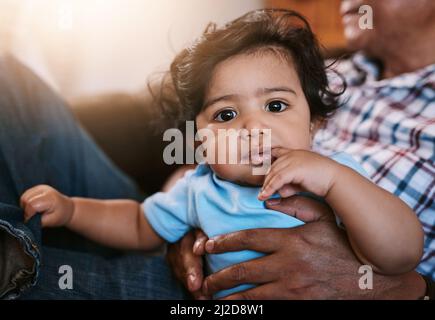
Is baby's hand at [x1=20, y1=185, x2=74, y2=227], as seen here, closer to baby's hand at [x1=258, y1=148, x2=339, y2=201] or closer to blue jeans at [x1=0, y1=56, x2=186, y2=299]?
blue jeans at [x1=0, y1=56, x2=186, y2=299]

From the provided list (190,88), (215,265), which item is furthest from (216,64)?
(215,265)

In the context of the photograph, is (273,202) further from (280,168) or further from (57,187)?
(57,187)

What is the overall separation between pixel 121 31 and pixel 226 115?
5.47 feet

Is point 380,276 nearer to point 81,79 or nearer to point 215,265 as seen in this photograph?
point 215,265

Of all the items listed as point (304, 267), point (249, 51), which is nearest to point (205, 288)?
point (304, 267)

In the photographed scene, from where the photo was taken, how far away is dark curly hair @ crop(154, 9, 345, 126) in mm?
742

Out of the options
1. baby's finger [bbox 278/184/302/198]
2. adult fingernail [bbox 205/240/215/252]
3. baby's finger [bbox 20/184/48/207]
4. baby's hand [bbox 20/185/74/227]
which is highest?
baby's finger [bbox 278/184/302/198]

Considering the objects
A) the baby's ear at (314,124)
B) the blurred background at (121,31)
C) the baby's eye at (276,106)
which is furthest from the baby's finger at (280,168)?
the blurred background at (121,31)

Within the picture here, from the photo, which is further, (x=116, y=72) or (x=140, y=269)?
(x=116, y=72)

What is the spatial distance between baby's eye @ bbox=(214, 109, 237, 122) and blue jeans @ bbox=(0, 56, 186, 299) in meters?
0.33

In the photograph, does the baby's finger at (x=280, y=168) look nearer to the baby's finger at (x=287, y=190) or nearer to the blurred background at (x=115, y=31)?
the baby's finger at (x=287, y=190)

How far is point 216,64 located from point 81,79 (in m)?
1.73

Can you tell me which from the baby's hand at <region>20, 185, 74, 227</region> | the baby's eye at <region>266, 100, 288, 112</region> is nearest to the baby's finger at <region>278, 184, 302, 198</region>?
the baby's eye at <region>266, 100, 288, 112</region>

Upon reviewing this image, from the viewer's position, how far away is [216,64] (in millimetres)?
743
